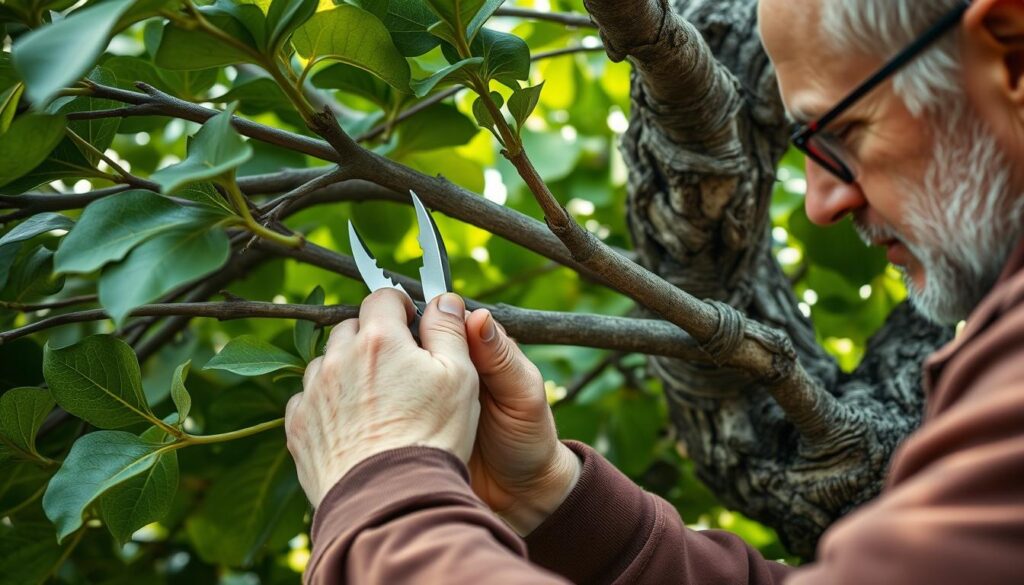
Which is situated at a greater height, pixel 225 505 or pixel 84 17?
pixel 84 17

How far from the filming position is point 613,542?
1.22 metres

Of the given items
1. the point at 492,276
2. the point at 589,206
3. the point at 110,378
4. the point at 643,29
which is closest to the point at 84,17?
the point at 110,378

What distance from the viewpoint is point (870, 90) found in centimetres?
89

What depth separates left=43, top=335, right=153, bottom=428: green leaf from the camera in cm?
106

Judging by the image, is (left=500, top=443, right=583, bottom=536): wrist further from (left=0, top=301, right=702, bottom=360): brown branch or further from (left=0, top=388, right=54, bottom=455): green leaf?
(left=0, top=388, right=54, bottom=455): green leaf

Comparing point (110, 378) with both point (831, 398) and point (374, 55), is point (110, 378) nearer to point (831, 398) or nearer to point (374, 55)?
point (374, 55)

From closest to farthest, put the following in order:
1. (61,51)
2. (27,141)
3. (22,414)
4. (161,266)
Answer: (61,51) → (161,266) → (27,141) → (22,414)

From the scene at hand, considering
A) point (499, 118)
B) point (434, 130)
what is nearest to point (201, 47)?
point (499, 118)

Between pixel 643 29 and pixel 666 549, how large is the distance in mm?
578

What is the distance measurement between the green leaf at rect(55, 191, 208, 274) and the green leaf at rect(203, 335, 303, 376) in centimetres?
21

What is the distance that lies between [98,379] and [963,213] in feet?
2.69

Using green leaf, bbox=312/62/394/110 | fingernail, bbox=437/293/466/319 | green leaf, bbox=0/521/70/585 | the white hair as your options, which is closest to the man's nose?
the white hair

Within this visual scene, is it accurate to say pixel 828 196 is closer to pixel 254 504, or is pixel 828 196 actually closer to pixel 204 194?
pixel 204 194

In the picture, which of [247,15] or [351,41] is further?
[351,41]
